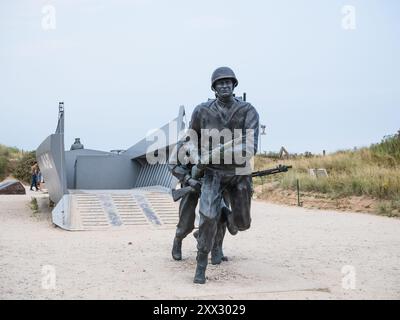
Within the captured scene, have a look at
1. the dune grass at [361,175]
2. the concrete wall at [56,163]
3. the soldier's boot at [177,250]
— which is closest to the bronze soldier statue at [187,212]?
the soldier's boot at [177,250]

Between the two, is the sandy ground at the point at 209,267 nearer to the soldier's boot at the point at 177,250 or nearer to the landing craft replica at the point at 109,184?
the soldier's boot at the point at 177,250

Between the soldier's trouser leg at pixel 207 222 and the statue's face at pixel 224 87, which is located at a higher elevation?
the statue's face at pixel 224 87

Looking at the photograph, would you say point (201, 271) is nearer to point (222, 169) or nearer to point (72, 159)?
point (222, 169)

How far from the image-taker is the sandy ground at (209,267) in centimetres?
540

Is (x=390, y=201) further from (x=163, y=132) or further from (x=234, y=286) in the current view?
(x=234, y=286)

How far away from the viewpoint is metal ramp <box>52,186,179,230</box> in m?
11.4

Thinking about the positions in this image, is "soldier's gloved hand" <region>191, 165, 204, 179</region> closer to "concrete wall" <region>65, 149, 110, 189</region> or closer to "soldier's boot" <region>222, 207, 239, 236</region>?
"soldier's boot" <region>222, 207, 239, 236</region>

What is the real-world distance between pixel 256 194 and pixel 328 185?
16.5ft

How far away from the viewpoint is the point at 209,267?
6852 mm

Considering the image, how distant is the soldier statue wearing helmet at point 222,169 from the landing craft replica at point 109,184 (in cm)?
555

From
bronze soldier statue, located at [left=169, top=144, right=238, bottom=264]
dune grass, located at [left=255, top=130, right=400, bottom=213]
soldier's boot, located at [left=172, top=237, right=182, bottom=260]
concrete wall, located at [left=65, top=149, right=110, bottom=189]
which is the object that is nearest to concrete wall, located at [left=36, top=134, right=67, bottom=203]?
concrete wall, located at [left=65, top=149, right=110, bottom=189]

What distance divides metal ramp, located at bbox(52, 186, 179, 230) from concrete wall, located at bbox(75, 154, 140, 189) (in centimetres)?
453
